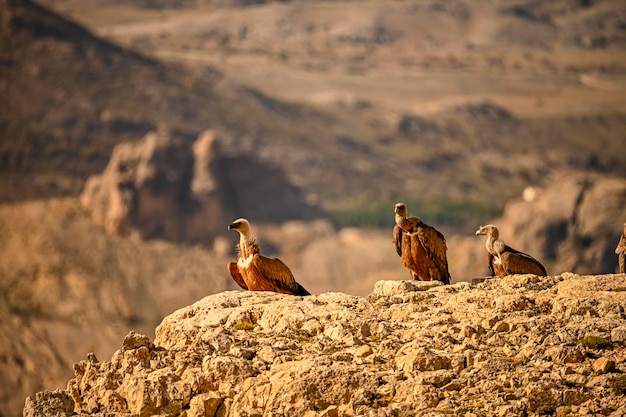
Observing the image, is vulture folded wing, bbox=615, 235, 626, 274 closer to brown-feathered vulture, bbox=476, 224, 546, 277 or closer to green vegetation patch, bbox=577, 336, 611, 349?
brown-feathered vulture, bbox=476, 224, 546, 277

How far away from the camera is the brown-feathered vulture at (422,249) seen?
105 ft

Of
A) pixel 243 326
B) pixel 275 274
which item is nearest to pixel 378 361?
pixel 243 326

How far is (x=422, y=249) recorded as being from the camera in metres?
32.0

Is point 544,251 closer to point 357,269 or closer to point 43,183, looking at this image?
point 357,269

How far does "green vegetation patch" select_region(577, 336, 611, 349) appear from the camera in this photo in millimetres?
22656

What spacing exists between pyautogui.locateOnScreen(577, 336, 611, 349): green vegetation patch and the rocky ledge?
0.06 feet

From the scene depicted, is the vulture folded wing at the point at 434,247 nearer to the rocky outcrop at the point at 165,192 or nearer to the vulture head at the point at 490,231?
Result: the vulture head at the point at 490,231

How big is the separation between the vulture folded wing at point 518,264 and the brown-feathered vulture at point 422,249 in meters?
1.28

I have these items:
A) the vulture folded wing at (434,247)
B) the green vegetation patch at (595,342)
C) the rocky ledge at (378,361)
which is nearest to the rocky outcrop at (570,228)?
the vulture folded wing at (434,247)

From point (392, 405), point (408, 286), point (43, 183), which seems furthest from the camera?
point (43, 183)

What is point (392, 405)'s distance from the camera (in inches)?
853

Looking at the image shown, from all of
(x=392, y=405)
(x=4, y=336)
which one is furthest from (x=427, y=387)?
(x=4, y=336)

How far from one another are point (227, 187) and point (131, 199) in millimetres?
20919

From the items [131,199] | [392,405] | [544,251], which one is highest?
[131,199]
